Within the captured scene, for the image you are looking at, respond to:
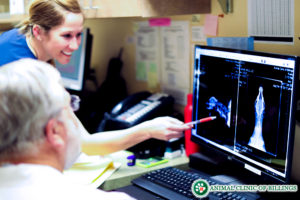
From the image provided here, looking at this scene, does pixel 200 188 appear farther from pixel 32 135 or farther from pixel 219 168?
pixel 32 135

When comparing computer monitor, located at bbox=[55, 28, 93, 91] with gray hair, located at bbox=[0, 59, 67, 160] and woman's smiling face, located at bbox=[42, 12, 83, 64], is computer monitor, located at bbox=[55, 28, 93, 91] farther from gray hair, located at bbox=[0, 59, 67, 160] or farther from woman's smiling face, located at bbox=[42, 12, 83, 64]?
gray hair, located at bbox=[0, 59, 67, 160]

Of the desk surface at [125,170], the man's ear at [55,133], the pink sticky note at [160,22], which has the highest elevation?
the pink sticky note at [160,22]

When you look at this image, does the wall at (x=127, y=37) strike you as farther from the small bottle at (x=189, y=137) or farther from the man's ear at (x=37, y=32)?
the man's ear at (x=37, y=32)

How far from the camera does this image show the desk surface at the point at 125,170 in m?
1.55

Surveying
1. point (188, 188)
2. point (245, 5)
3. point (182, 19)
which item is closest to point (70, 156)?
point (188, 188)

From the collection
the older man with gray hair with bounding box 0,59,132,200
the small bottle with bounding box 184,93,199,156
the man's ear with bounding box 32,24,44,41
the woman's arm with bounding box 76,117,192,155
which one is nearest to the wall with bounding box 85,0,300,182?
the small bottle with bounding box 184,93,199,156

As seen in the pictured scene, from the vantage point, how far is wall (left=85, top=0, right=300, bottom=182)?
1541mm

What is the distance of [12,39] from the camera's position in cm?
186

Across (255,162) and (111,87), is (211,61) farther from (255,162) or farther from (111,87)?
(111,87)

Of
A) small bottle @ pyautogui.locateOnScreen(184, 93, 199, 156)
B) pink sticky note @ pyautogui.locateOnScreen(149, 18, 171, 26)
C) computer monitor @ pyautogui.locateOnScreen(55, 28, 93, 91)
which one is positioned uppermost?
pink sticky note @ pyautogui.locateOnScreen(149, 18, 171, 26)

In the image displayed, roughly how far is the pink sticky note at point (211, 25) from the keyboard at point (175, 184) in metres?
0.61

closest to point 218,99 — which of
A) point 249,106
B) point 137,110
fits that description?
point 249,106

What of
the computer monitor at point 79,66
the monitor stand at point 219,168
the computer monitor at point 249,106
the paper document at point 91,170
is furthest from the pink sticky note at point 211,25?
the computer monitor at point 79,66

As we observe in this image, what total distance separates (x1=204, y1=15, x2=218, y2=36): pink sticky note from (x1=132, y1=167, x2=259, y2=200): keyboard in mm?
613
